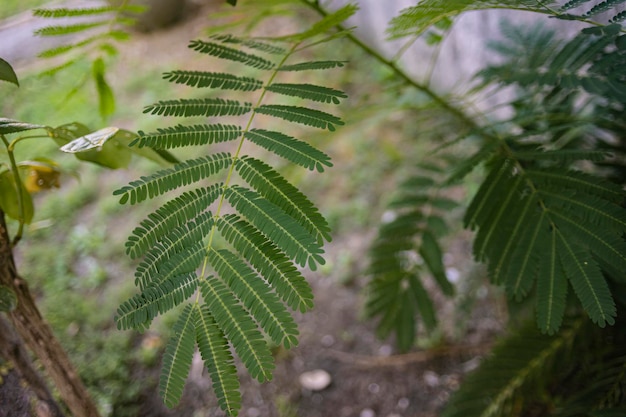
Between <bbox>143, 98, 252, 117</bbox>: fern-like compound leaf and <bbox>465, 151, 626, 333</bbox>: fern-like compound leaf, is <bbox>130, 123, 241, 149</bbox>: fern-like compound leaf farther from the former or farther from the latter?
<bbox>465, 151, 626, 333</bbox>: fern-like compound leaf

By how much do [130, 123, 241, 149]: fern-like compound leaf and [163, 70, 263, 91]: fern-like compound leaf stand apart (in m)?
0.10

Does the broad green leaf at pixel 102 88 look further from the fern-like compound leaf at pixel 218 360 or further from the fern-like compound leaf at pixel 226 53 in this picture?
the fern-like compound leaf at pixel 218 360

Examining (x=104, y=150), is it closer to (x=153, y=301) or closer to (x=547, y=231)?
(x=153, y=301)

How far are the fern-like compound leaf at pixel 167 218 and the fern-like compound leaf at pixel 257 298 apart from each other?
0.25ft

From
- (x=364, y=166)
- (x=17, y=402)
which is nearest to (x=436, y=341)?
(x=364, y=166)

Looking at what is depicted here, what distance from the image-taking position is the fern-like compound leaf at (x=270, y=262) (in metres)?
0.77

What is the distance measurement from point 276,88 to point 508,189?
1.78 feet

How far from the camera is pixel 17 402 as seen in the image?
2.97ft

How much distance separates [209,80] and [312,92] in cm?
21

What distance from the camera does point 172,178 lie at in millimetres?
849

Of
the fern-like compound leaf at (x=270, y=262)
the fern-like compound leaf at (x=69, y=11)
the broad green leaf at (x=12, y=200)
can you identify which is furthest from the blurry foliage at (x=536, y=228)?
the fern-like compound leaf at (x=270, y=262)

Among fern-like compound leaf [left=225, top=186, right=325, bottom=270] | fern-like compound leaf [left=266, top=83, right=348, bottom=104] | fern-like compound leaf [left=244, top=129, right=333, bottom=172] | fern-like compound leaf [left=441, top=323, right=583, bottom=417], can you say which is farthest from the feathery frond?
fern-like compound leaf [left=441, top=323, right=583, bottom=417]

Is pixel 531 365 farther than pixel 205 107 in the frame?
Yes

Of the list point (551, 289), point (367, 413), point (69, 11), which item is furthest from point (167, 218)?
point (367, 413)
